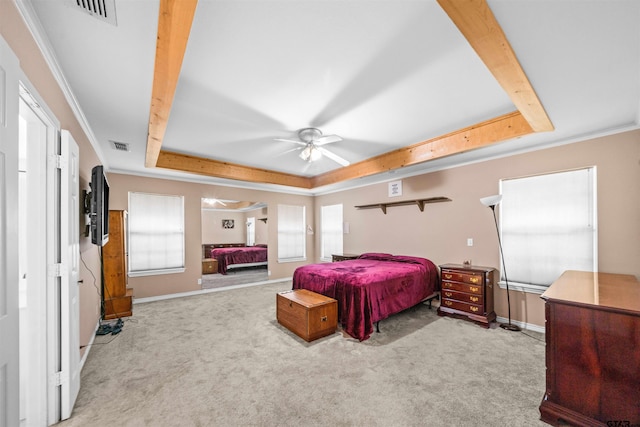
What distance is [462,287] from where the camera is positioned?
3.71 m

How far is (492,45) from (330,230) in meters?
5.52

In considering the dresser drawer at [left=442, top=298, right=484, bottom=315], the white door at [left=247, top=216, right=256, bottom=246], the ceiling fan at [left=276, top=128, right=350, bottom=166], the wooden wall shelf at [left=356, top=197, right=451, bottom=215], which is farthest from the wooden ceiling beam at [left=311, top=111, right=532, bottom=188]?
the white door at [left=247, top=216, right=256, bottom=246]

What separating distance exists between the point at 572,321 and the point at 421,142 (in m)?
2.67

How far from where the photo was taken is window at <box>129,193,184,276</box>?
489 cm

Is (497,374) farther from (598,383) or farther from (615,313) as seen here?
(615,313)

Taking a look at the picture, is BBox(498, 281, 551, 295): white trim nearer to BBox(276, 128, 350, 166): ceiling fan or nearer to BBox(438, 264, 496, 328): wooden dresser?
BBox(438, 264, 496, 328): wooden dresser

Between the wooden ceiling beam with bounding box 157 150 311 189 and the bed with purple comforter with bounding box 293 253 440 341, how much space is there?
2239mm

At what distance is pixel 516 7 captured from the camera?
4.54 feet

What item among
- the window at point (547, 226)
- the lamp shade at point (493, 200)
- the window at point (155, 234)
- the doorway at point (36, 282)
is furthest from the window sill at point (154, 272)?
the window at point (547, 226)

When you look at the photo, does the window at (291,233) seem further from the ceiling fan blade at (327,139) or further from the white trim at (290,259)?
the ceiling fan blade at (327,139)

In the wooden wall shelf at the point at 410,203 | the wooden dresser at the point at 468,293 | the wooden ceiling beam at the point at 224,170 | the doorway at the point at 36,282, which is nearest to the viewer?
the doorway at the point at 36,282

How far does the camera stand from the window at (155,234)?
4.89 meters

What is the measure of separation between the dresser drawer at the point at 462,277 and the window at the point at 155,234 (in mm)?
4871

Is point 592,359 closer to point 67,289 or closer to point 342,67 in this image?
point 342,67
